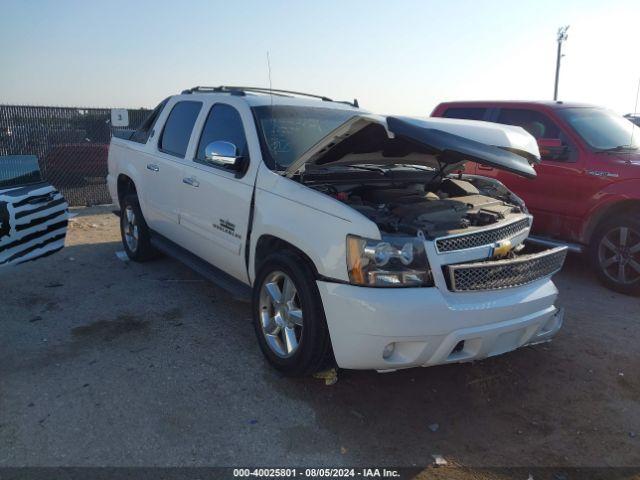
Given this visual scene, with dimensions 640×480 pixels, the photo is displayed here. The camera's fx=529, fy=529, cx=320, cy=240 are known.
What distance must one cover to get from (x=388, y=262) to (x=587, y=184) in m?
3.98

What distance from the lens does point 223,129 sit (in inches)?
179

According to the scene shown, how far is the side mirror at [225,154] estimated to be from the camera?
3.92 metres

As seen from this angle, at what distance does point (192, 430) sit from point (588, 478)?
215cm

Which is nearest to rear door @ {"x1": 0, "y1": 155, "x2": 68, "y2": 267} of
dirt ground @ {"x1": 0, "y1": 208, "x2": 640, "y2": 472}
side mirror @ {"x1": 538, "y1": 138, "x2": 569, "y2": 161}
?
dirt ground @ {"x1": 0, "y1": 208, "x2": 640, "y2": 472}

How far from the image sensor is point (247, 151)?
410cm

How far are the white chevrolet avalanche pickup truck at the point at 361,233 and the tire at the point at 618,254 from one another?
2030 millimetres

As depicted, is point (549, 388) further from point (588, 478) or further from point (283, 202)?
point (283, 202)

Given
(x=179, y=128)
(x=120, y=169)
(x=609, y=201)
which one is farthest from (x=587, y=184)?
(x=120, y=169)

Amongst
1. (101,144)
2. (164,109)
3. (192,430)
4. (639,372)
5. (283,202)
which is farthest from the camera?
(101,144)

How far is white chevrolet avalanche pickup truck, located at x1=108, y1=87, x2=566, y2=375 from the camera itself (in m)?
2.99

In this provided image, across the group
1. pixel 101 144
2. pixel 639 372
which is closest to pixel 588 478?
pixel 639 372

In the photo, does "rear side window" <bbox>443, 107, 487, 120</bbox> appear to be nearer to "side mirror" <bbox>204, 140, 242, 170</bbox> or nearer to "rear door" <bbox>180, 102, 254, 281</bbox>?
"rear door" <bbox>180, 102, 254, 281</bbox>

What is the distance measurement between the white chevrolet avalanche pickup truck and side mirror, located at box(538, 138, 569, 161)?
1.81m

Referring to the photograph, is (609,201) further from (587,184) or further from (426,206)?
(426,206)
